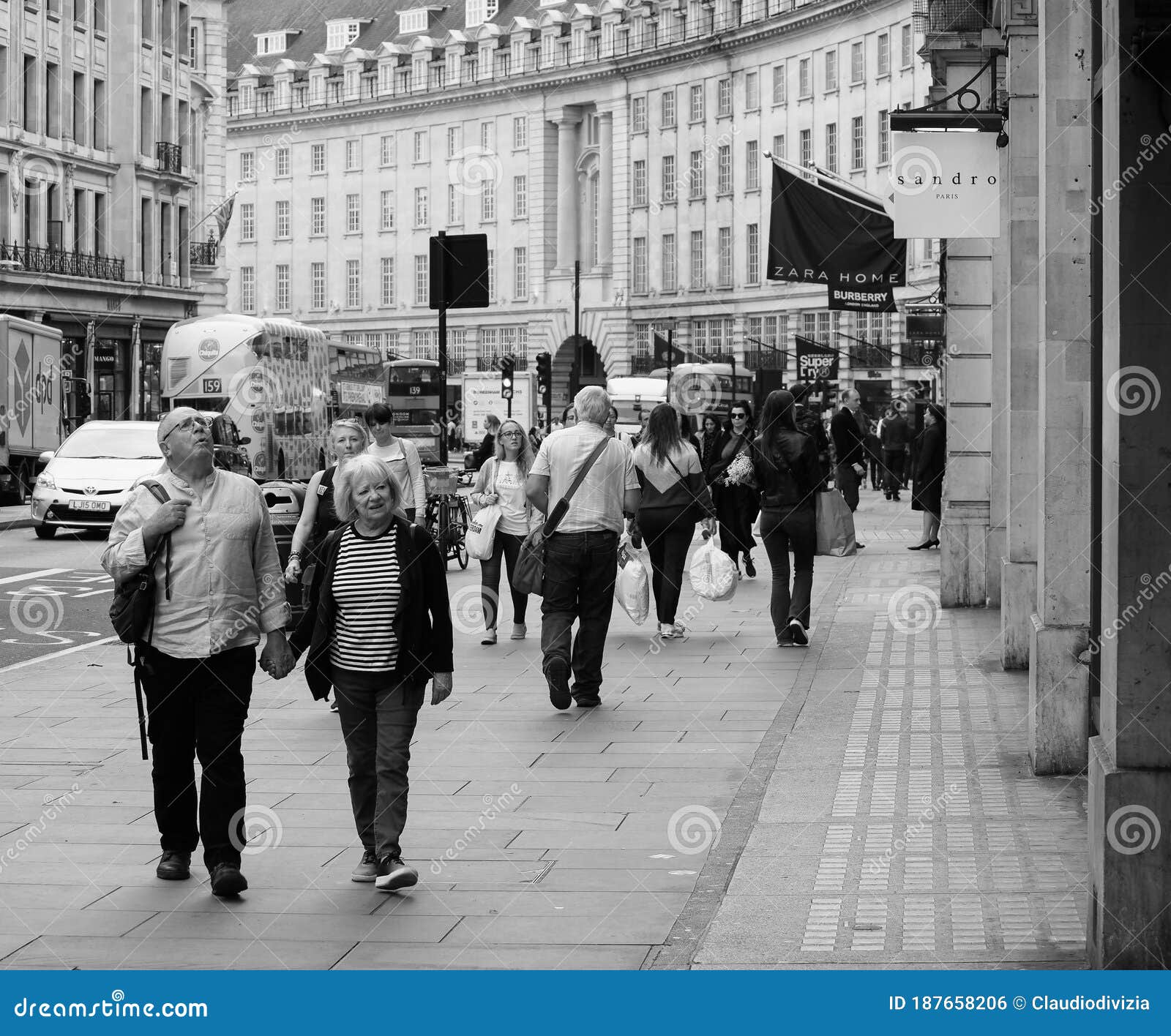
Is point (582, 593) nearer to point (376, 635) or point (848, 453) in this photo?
point (376, 635)

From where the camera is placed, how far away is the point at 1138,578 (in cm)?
551

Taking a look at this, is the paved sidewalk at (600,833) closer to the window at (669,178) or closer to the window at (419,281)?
the window at (669,178)

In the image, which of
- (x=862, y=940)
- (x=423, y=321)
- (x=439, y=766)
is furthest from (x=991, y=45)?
(x=423, y=321)

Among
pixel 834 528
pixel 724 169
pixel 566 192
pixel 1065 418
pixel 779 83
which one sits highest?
pixel 779 83

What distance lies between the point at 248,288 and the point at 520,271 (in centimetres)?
1871

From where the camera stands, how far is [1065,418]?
898cm

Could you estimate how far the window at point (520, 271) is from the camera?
329 ft

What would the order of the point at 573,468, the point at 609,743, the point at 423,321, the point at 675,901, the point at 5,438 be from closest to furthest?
the point at 675,901, the point at 609,743, the point at 573,468, the point at 5,438, the point at 423,321

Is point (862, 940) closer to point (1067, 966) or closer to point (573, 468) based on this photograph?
point (1067, 966)

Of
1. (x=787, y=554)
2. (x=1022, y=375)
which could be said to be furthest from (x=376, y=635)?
(x=787, y=554)

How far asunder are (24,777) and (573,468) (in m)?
3.66

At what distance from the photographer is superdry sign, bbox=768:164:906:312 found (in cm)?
→ 2014

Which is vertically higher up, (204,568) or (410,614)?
(204,568)

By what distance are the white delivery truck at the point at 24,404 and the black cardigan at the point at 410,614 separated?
30.0 m
